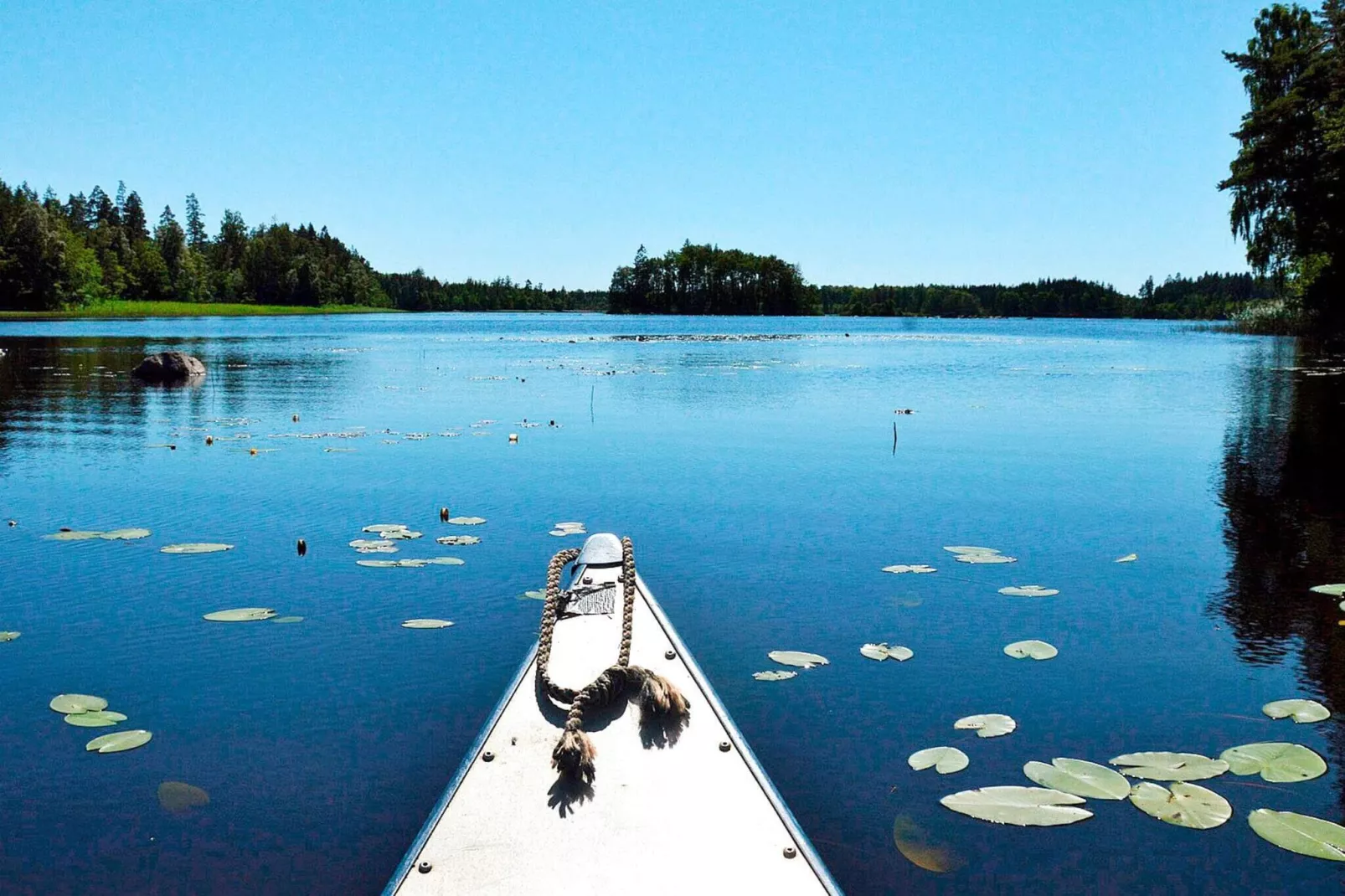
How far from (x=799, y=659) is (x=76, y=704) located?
426cm

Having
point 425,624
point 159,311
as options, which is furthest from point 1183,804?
point 159,311

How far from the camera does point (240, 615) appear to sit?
708 cm

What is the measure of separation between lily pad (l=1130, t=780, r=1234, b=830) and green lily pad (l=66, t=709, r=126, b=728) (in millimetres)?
5271

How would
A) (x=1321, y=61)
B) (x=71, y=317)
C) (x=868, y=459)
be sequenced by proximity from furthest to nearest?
(x=71, y=317) → (x=1321, y=61) → (x=868, y=459)

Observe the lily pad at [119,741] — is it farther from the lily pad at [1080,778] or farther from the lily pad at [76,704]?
the lily pad at [1080,778]

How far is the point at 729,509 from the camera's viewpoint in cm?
1089

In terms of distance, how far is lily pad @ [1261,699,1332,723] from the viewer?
209 inches

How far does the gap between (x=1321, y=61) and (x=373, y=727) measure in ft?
156

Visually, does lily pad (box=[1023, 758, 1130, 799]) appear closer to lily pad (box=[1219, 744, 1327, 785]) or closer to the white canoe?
lily pad (box=[1219, 744, 1327, 785])

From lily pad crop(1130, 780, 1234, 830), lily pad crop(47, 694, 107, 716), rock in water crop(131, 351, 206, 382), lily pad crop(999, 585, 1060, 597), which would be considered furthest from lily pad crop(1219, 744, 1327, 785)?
rock in water crop(131, 351, 206, 382)

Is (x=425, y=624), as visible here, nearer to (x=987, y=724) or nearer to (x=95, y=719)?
(x=95, y=719)

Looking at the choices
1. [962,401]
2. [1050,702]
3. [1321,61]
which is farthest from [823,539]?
[1321,61]

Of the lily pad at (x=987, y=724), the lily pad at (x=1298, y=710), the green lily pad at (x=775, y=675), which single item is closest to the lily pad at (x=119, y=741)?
the green lily pad at (x=775, y=675)

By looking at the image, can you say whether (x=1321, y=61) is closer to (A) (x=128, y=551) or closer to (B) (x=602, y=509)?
(B) (x=602, y=509)
